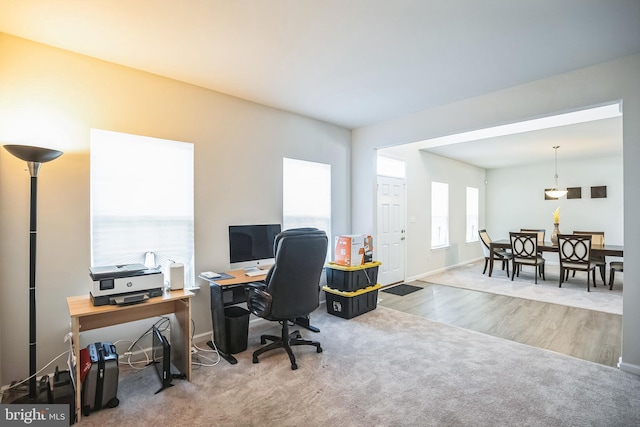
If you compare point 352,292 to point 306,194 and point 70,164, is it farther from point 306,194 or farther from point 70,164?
point 70,164

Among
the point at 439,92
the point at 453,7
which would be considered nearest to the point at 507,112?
the point at 439,92

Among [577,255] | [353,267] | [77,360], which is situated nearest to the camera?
[77,360]

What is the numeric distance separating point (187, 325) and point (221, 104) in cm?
227

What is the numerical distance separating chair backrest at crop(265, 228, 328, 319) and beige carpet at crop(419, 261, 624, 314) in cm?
380

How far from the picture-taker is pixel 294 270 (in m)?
2.52

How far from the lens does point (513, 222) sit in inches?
324

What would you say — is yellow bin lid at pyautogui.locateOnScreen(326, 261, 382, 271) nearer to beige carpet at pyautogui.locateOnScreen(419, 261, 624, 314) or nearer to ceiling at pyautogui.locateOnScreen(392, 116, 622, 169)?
beige carpet at pyautogui.locateOnScreen(419, 261, 624, 314)

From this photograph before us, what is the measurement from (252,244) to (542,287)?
5.20 meters

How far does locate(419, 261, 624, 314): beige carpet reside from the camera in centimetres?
437

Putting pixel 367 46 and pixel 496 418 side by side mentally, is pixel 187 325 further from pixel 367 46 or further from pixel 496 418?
pixel 367 46

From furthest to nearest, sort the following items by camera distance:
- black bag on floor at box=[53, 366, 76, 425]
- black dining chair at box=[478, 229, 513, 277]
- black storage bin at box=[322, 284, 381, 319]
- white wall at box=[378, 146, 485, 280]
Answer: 1. black dining chair at box=[478, 229, 513, 277]
2. white wall at box=[378, 146, 485, 280]
3. black storage bin at box=[322, 284, 381, 319]
4. black bag on floor at box=[53, 366, 76, 425]

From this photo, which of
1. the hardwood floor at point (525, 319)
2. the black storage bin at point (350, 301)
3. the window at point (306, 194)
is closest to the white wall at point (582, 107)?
the hardwood floor at point (525, 319)

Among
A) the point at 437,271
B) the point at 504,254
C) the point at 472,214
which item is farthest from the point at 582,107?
the point at 472,214

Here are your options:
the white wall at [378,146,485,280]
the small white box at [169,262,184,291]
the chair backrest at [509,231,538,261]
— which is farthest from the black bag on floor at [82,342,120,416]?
the chair backrest at [509,231,538,261]
